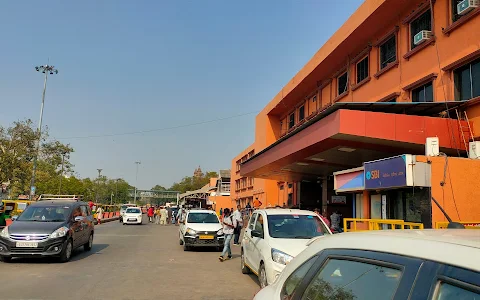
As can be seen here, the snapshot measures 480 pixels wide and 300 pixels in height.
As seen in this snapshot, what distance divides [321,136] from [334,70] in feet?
37.3

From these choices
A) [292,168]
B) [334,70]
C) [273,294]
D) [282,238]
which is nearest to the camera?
[273,294]

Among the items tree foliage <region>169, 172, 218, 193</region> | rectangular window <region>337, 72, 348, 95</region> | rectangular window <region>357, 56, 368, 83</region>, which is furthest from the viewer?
tree foliage <region>169, 172, 218, 193</region>

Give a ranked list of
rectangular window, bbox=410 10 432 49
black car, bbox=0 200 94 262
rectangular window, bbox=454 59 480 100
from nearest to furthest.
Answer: black car, bbox=0 200 94 262, rectangular window, bbox=454 59 480 100, rectangular window, bbox=410 10 432 49

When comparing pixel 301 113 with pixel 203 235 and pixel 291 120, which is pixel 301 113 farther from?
pixel 203 235

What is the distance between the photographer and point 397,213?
12.8m

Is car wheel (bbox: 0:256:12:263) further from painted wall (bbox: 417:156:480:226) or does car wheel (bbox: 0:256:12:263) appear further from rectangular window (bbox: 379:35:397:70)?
rectangular window (bbox: 379:35:397:70)

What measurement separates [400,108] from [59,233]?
436 inches

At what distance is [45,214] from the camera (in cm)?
1255

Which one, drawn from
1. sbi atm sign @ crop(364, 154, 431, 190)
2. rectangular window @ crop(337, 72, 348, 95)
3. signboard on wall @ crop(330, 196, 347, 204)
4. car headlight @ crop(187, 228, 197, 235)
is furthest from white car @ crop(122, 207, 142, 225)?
sbi atm sign @ crop(364, 154, 431, 190)

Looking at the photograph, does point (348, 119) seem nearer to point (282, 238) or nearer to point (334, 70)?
point (282, 238)

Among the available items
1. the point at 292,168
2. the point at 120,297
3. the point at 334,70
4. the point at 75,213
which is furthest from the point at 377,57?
the point at 120,297

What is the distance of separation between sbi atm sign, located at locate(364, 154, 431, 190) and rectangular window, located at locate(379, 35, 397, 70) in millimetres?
7186

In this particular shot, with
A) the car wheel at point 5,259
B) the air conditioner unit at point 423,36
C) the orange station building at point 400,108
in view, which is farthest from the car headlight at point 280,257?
the air conditioner unit at point 423,36

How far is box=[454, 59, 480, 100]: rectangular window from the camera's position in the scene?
13.1 m
